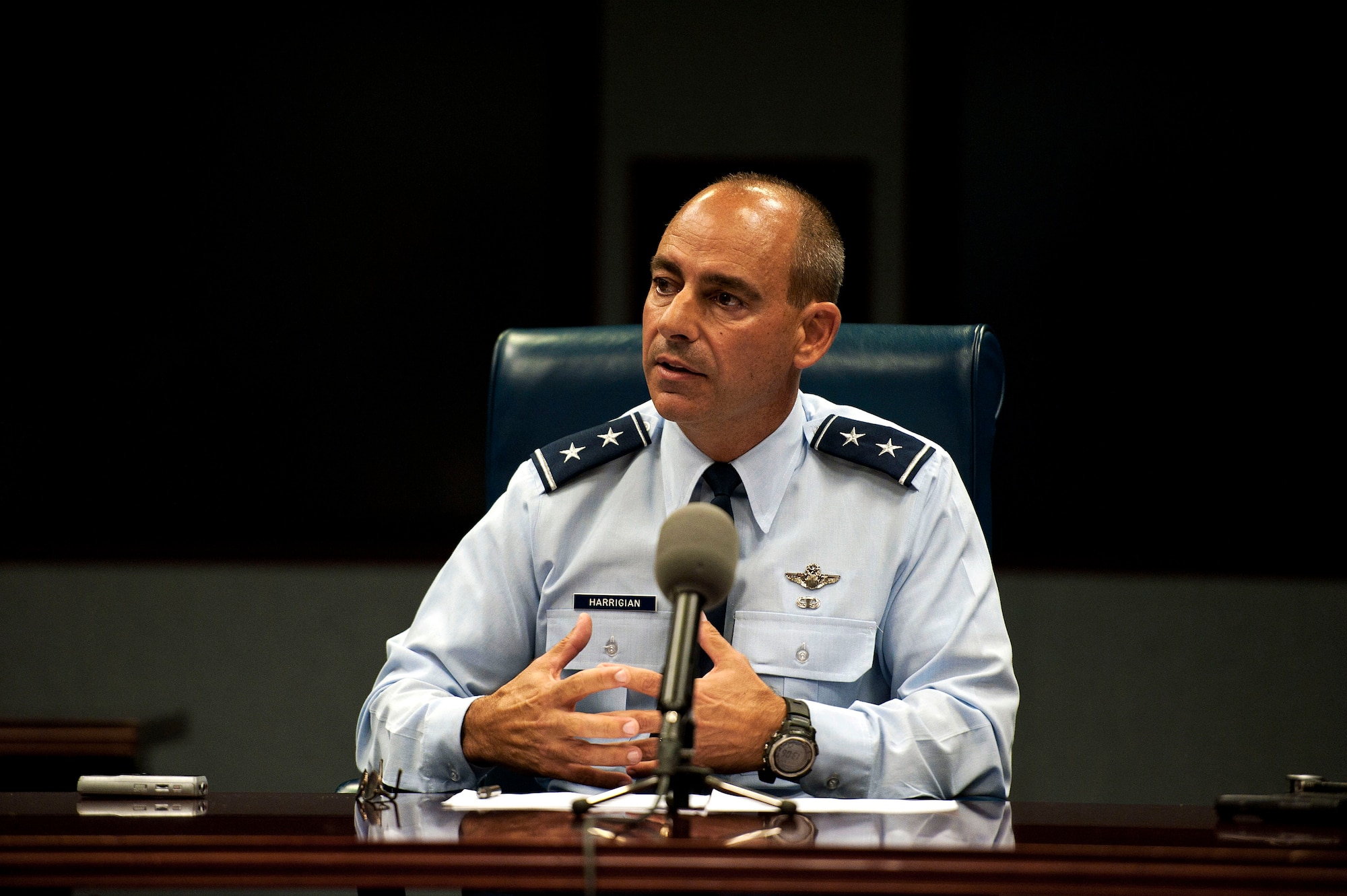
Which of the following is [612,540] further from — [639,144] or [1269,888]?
[639,144]

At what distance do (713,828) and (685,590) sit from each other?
20 cm

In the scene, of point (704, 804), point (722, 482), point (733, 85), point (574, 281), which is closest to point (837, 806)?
point (704, 804)

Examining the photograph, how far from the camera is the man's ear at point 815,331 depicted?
1.70m

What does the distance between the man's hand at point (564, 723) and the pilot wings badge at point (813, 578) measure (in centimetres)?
32

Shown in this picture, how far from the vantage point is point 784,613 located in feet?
5.20

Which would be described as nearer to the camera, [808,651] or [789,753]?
[789,753]

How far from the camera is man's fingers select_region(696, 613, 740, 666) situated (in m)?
1.37

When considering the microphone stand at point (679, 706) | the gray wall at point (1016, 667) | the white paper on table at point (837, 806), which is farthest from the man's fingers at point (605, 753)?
the gray wall at point (1016, 667)

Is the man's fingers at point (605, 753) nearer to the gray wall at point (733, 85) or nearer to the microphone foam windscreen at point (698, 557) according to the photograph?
the microphone foam windscreen at point (698, 557)

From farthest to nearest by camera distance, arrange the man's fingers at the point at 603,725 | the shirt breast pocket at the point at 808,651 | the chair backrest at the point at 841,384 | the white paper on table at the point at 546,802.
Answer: the chair backrest at the point at 841,384 < the shirt breast pocket at the point at 808,651 < the man's fingers at the point at 603,725 < the white paper on table at the point at 546,802

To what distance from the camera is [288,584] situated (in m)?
3.04

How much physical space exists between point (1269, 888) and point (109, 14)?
125 inches

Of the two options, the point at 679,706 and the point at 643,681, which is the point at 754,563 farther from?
the point at 679,706

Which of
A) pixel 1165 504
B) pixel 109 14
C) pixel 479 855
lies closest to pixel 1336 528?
pixel 1165 504
